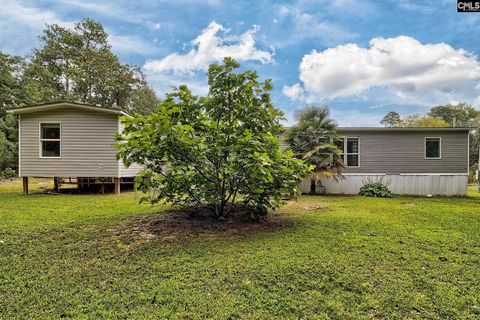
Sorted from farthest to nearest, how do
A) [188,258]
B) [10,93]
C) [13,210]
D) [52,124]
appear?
1. [10,93]
2. [52,124]
3. [13,210]
4. [188,258]

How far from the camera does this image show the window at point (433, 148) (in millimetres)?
10938

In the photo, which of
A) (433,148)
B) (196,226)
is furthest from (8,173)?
(433,148)

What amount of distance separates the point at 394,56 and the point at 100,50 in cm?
2082

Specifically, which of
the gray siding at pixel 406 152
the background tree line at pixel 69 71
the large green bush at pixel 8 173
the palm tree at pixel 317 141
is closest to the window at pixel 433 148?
the gray siding at pixel 406 152

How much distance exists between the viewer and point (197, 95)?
4379 mm

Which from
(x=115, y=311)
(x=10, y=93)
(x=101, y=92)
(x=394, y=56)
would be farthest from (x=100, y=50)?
(x=115, y=311)

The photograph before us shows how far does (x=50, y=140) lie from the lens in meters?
9.19

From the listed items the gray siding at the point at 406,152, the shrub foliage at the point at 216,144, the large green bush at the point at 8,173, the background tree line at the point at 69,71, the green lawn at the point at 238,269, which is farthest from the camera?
the background tree line at the point at 69,71

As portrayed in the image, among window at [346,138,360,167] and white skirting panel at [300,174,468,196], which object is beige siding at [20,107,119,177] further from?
window at [346,138,360,167]

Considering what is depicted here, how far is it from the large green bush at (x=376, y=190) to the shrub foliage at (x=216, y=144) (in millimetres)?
6126

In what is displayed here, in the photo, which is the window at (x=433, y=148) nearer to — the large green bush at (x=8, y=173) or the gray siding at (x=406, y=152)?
the gray siding at (x=406, y=152)

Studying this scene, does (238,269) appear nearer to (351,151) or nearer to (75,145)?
(75,145)

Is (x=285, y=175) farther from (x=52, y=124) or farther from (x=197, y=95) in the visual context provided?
(x=52, y=124)

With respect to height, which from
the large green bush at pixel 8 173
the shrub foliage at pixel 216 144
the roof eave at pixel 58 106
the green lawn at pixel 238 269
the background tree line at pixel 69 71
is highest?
the background tree line at pixel 69 71
